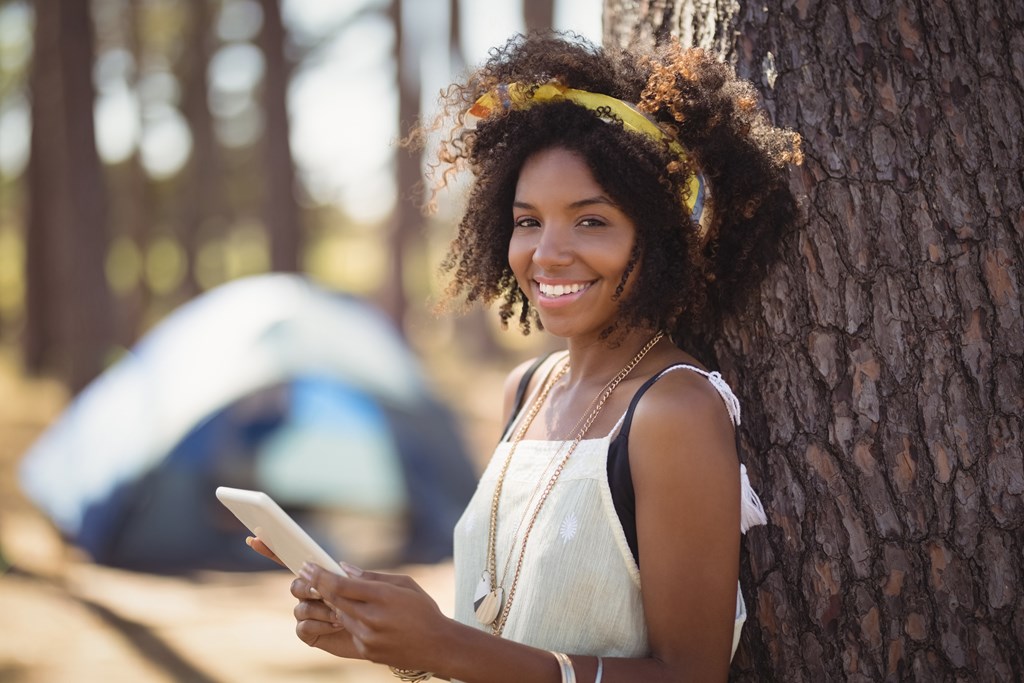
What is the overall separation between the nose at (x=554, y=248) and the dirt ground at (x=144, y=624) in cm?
337

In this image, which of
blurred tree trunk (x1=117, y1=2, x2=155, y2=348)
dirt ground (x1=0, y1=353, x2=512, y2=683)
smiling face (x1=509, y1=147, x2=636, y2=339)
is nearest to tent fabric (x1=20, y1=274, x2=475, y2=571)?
dirt ground (x1=0, y1=353, x2=512, y2=683)

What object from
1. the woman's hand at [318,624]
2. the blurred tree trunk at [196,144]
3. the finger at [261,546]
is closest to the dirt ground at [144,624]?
the finger at [261,546]

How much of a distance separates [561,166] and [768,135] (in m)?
0.46

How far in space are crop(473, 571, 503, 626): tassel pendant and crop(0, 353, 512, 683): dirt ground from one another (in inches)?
119

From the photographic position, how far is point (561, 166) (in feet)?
6.77

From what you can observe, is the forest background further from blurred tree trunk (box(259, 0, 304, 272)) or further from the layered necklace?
blurred tree trunk (box(259, 0, 304, 272))

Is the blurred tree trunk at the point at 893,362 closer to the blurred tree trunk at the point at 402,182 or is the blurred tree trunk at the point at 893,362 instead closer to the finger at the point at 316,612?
the finger at the point at 316,612

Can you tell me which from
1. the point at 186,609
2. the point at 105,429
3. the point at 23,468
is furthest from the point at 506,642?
the point at 23,468

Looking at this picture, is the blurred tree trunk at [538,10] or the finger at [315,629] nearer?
the finger at [315,629]

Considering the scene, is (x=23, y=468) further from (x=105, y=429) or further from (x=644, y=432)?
(x=644, y=432)

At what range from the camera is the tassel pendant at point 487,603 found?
77.9 inches

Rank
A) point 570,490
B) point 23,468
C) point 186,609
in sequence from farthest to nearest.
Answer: point 23,468 → point 186,609 → point 570,490

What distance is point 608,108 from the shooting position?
2.05 meters

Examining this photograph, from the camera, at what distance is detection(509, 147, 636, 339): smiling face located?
2.01m
